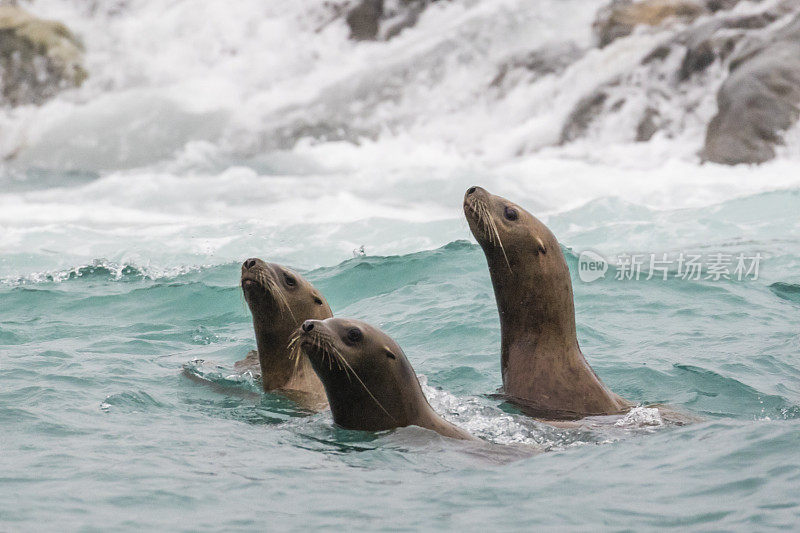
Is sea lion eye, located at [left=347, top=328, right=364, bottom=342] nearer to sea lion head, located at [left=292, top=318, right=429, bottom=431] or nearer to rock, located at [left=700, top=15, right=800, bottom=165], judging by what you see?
sea lion head, located at [left=292, top=318, right=429, bottom=431]

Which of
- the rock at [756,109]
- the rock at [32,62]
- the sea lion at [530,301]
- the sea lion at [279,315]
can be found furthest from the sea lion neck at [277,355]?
the rock at [32,62]

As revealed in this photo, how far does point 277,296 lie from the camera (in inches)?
253

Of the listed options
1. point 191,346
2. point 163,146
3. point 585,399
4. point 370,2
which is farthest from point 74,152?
point 585,399

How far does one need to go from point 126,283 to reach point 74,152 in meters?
13.3

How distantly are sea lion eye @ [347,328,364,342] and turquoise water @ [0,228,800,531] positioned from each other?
462mm

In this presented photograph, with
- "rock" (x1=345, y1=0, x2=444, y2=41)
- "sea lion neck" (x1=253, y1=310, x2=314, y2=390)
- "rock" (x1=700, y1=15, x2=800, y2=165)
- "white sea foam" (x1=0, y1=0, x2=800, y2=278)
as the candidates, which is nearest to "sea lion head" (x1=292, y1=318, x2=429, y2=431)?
"sea lion neck" (x1=253, y1=310, x2=314, y2=390)

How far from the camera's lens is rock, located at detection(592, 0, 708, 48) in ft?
82.0

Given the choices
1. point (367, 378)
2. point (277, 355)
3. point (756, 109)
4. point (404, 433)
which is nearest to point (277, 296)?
point (277, 355)

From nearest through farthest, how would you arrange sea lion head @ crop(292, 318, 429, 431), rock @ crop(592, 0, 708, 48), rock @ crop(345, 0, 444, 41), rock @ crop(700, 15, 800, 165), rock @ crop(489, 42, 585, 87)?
sea lion head @ crop(292, 318, 429, 431) → rock @ crop(700, 15, 800, 165) → rock @ crop(592, 0, 708, 48) → rock @ crop(489, 42, 585, 87) → rock @ crop(345, 0, 444, 41)

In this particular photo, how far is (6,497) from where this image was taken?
4.25 meters

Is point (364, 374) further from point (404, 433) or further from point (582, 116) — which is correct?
point (582, 116)

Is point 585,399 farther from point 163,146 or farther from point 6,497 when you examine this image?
point 163,146

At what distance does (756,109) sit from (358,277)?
469 inches

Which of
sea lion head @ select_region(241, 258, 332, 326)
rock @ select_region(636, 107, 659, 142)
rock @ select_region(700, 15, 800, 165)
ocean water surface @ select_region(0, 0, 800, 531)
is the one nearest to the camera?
ocean water surface @ select_region(0, 0, 800, 531)
